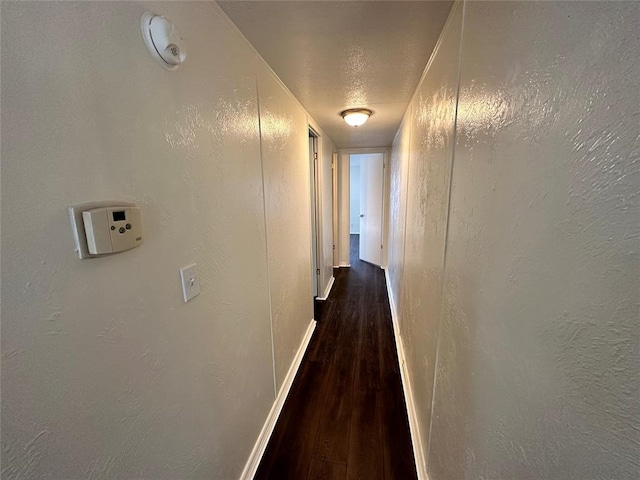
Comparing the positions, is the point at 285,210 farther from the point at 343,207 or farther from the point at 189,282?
the point at 343,207

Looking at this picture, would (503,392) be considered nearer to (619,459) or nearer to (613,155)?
(619,459)

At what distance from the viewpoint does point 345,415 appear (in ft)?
5.74

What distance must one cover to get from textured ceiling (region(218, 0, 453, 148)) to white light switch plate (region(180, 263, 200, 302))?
102 cm

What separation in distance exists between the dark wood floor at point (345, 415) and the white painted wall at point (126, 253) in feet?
1.30

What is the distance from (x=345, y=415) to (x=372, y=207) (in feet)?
12.3

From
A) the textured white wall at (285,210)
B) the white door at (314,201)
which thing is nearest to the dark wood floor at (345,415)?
the textured white wall at (285,210)

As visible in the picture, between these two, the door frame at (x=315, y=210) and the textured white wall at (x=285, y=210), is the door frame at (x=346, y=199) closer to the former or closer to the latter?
the door frame at (x=315, y=210)

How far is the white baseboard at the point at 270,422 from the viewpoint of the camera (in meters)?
1.37

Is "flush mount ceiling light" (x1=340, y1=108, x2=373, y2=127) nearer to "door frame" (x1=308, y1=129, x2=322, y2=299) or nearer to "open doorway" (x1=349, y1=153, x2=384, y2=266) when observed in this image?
"door frame" (x1=308, y1=129, x2=322, y2=299)

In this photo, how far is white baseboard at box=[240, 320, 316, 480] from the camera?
4.50 feet

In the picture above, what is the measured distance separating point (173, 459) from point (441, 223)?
52.0 inches

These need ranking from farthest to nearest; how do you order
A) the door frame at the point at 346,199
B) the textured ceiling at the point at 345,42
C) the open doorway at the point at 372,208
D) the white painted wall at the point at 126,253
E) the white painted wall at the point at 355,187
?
the white painted wall at the point at 355,187
the open doorway at the point at 372,208
the door frame at the point at 346,199
the textured ceiling at the point at 345,42
the white painted wall at the point at 126,253

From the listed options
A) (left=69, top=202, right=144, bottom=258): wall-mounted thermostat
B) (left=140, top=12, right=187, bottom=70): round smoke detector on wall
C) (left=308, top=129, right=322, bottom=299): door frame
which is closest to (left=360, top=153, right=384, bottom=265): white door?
(left=308, top=129, right=322, bottom=299): door frame

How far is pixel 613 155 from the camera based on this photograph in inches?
13.7
